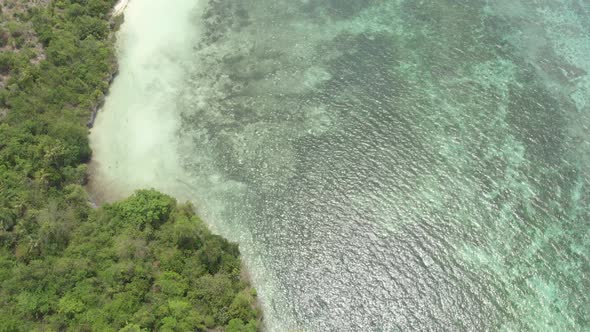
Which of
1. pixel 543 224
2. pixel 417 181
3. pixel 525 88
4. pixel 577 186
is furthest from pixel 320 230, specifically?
pixel 525 88

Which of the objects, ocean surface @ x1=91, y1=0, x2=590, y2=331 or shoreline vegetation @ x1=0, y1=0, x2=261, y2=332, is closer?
shoreline vegetation @ x1=0, y1=0, x2=261, y2=332

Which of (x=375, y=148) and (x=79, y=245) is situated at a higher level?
(x=79, y=245)

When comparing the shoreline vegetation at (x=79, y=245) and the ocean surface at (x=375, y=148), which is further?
the ocean surface at (x=375, y=148)

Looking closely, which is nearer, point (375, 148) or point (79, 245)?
point (79, 245)

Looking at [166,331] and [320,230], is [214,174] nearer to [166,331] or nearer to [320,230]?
[320,230]
